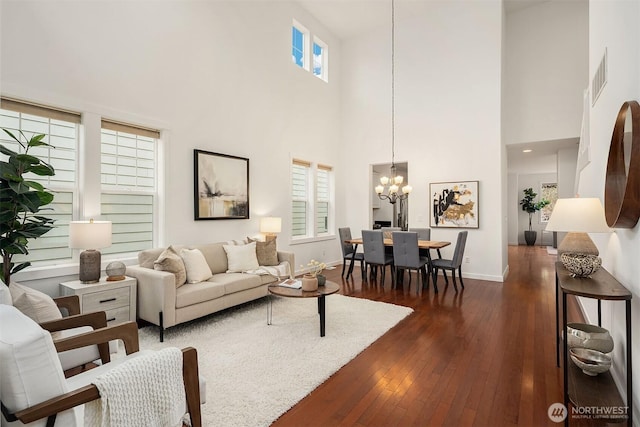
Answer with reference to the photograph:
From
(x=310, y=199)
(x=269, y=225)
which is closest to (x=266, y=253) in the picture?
(x=269, y=225)

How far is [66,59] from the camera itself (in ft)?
10.8

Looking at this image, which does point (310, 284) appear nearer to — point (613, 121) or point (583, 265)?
point (583, 265)

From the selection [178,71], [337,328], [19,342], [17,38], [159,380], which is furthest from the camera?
[178,71]

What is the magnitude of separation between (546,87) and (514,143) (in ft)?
3.87

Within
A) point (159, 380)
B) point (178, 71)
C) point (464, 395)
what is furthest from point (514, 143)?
point (159, 380)

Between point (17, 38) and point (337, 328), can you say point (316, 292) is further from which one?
point (17, 38)

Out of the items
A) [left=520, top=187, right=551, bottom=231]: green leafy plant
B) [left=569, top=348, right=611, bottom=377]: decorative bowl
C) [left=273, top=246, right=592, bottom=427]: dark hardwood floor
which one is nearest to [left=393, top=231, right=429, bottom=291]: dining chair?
[left=273, top=246, right=592, bottom=427]: dark hardwood floor

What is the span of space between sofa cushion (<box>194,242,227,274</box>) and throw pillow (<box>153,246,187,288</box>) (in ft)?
1.98

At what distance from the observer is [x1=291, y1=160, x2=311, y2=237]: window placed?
670cm

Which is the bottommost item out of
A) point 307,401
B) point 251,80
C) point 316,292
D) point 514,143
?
point 307,401

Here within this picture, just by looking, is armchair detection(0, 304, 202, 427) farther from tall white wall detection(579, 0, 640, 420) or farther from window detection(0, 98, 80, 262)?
tall white wall detection(579, 0, 640, 420)

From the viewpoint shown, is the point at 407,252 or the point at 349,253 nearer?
the point at 407,252

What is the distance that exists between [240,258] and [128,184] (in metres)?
1.69

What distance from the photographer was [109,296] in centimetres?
322
